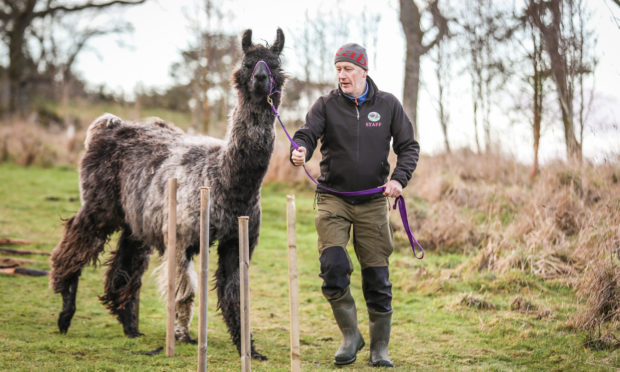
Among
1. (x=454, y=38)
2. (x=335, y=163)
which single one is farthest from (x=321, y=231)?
(x=454, y=38)

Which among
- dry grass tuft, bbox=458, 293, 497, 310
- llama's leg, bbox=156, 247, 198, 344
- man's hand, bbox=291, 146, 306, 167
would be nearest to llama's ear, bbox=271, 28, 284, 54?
man's hand, bbox=291, 146, 306, 167

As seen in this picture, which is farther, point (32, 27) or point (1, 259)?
point (32, 27)

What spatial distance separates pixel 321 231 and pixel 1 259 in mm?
5107

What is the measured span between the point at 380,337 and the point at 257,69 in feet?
7.67

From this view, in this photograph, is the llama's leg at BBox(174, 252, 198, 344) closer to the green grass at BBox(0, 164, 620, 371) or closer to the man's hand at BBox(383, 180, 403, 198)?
the green grass at BBox(0, 164, 620, 371)

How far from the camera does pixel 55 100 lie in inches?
1288

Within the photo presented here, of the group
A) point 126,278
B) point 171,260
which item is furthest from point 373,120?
point 126,278

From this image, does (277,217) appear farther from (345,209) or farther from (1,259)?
(345,209)

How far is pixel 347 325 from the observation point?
460 cm

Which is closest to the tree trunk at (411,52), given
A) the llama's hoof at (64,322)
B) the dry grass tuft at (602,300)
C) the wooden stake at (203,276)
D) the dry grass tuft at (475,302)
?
the dry grass tuft at (475,302)

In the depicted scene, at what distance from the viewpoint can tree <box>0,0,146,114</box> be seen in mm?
25641

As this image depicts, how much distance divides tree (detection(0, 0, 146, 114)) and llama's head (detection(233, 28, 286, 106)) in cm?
2290

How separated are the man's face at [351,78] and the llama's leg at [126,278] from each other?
282 centimetres

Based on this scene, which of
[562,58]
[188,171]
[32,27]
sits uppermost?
[32,27]
